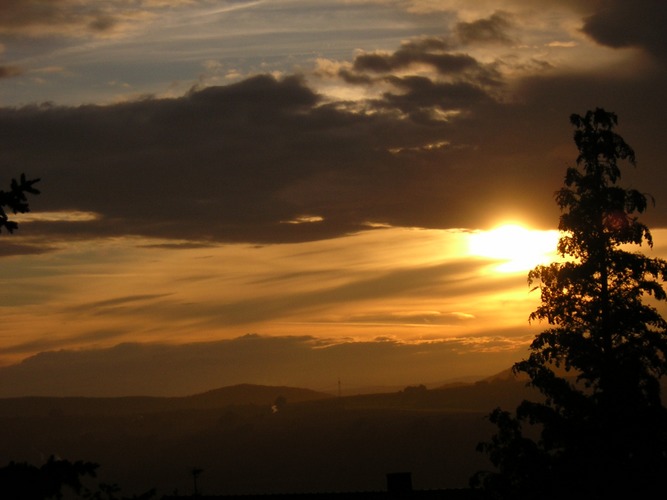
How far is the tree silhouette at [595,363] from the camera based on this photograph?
112 feet

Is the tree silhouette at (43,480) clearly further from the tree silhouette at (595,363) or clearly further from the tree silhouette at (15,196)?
the tree silhouette at (595,363)

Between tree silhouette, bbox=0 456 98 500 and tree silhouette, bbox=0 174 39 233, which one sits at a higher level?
tree silhouette, bbox=0 174 39 233

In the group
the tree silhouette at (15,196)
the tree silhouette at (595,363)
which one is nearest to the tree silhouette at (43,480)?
the tree silhouette at (15,196)

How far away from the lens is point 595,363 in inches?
1378

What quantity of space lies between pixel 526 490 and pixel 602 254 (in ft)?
29.2

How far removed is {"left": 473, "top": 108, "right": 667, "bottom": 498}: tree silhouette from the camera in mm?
34000

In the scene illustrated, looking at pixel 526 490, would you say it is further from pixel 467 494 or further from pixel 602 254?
pixel 467 494

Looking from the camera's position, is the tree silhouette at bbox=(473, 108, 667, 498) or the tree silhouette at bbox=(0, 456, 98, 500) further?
the tree silhouette at bbox=(473, 108, 667, 498)

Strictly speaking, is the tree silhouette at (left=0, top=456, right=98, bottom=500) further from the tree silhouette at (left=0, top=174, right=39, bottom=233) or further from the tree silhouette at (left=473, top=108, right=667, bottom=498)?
the tree silhouette at (left=473, top=108, right=667, bottom=498)

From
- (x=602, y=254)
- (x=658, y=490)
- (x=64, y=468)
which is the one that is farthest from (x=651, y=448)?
(x=64, y=468)

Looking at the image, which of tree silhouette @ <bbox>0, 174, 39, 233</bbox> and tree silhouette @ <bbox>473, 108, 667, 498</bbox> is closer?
tree silhouette @ <bbox>0, 174, 39, 233</bbox>

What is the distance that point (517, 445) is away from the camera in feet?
116

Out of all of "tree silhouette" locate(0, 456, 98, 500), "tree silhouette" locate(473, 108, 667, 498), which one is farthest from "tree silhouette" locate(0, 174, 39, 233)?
"tree silhouette" locate(473, 108, 667, 498)

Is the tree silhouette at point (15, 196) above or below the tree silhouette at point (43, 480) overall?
above
